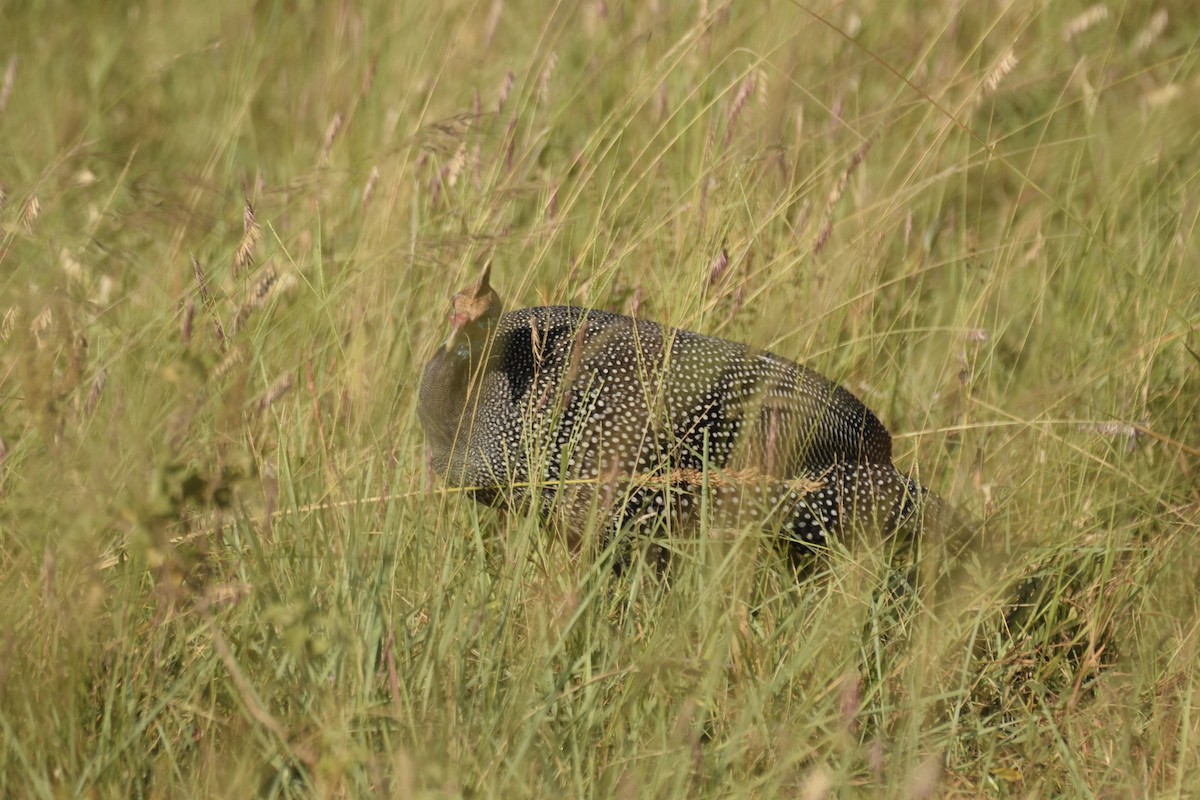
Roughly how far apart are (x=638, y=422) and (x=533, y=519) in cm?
55

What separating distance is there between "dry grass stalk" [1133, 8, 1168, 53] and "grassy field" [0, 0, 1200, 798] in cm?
1

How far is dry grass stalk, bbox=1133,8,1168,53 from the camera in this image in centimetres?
491

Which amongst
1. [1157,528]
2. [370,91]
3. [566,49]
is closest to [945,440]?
[1157,528]

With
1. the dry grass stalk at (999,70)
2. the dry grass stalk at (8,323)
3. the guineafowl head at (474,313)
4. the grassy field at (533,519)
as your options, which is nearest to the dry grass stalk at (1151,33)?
the grassy field at (533,519)

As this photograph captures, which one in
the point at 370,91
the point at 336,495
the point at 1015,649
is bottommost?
the point at 1015,649

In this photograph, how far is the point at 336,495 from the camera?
2.73m

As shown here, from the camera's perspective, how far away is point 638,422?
3.15 m

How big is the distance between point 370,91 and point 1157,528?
282 centimetres

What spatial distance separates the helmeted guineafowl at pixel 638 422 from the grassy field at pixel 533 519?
12cm

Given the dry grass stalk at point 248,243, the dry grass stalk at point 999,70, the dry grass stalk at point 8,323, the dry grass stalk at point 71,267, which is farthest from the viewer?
the dry grass stalk at point 71,267

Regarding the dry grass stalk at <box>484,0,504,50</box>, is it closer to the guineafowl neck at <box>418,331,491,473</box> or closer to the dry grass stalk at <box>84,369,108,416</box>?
the guineafowl neck at <box>418,331,491,473</box>

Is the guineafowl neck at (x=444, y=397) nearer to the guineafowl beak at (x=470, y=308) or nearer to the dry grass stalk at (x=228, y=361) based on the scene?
the guineafowl beak at (x=470, y=308)

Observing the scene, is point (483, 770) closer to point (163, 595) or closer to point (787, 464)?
point (163, 595)

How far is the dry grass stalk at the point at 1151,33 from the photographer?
4914mm
